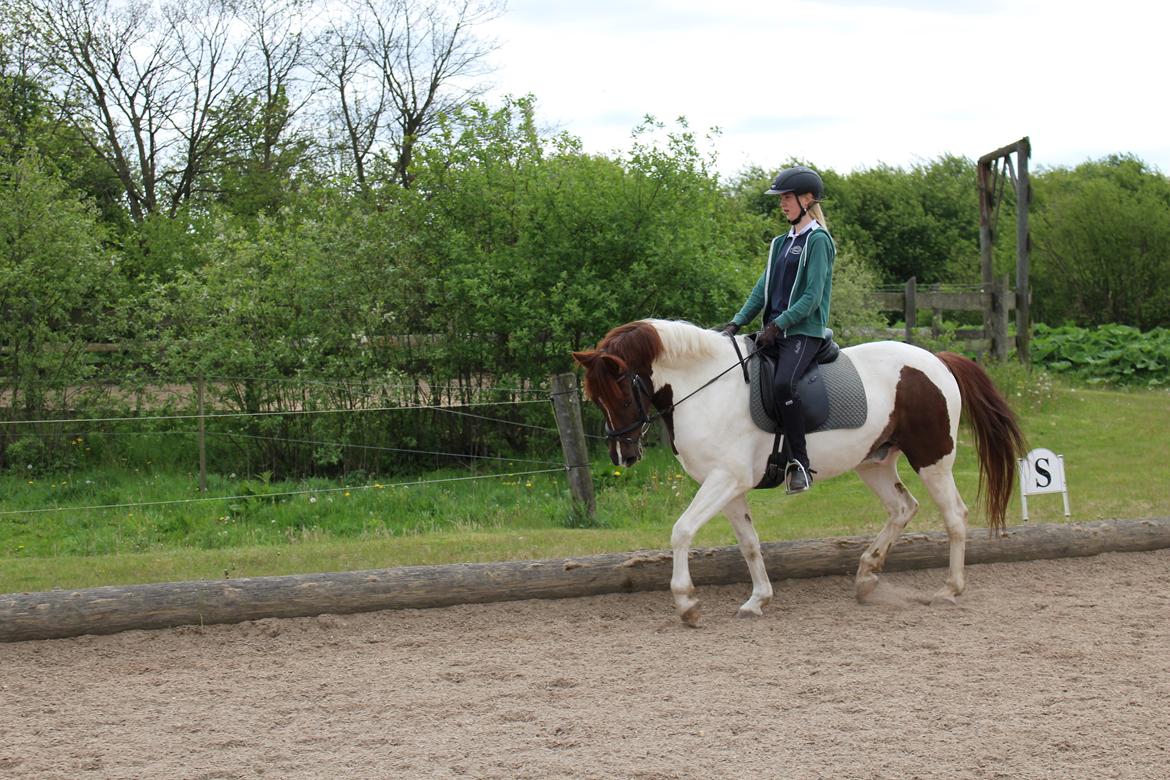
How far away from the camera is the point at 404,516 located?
10.4 m

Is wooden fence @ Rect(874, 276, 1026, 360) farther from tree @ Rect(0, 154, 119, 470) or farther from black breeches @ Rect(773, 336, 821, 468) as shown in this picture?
tree @ Rect(0, 154, 119, 470)

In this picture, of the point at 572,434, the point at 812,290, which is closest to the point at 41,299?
the point at 572,434

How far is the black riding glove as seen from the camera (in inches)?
247

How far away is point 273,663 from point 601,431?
700 cm

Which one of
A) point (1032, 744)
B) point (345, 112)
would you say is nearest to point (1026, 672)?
point (1032, 744)

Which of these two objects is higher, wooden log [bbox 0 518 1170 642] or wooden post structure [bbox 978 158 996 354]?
wooden post structure [bbox 978 158 996 354]

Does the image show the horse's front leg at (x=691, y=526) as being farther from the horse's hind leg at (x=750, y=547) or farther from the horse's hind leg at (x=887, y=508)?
the horse's hind leg at (x=887, y=508)

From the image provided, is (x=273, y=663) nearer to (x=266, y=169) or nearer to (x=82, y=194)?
(x=82, y=194)

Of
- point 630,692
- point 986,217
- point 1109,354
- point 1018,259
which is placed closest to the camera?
point 630,692

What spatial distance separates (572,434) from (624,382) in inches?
115

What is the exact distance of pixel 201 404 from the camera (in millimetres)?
11336

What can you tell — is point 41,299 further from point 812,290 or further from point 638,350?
point 812,290

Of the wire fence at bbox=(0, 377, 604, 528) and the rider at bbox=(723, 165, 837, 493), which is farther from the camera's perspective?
the wire fence at bbox=(0, 377, 604, 528)

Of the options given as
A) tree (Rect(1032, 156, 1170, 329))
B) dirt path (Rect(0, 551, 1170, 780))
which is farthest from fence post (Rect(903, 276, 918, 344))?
dirt path (Rect(0, 551, 1170, 780))
